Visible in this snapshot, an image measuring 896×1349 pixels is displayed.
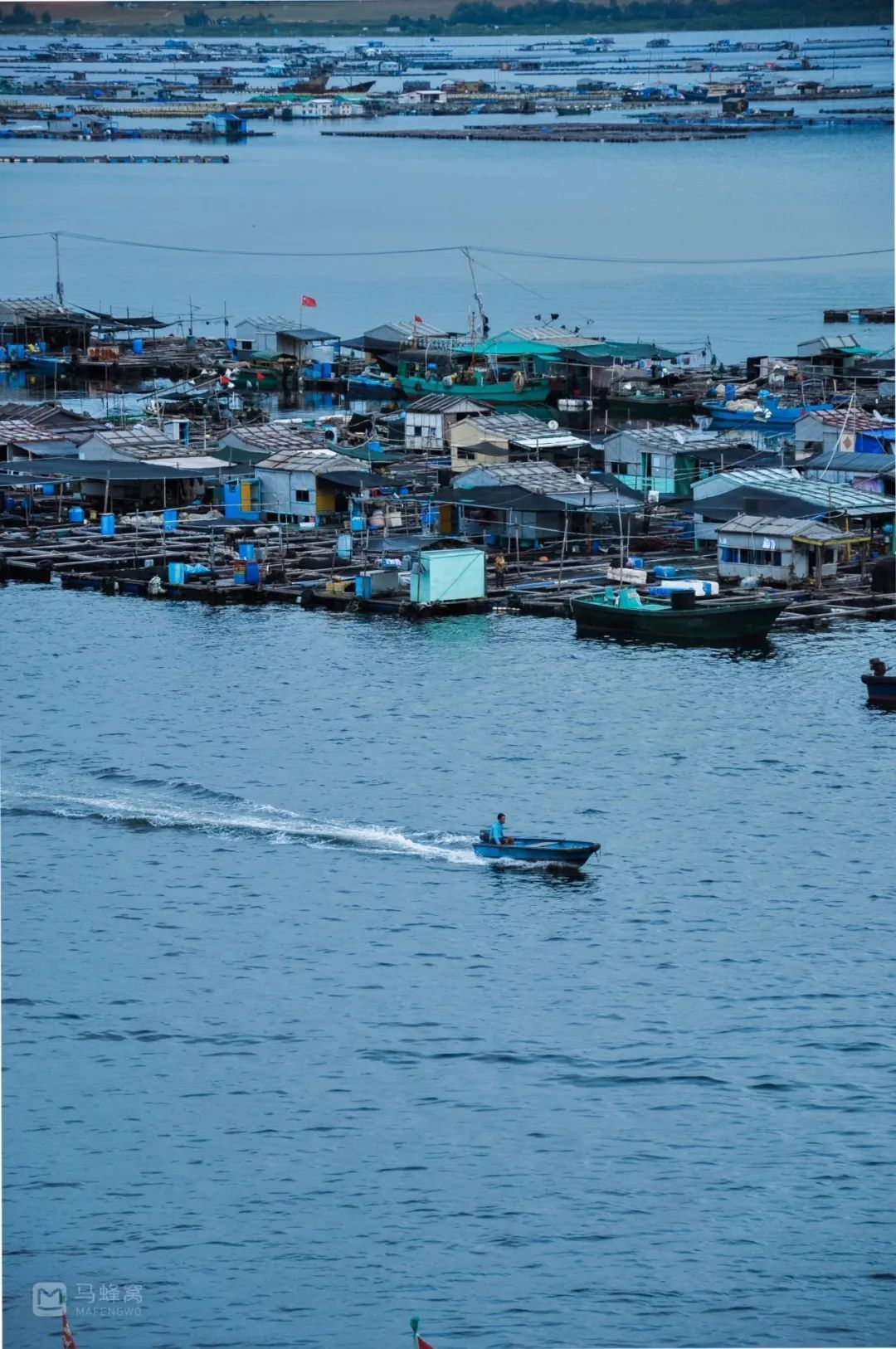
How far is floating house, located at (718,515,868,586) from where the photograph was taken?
119 feet

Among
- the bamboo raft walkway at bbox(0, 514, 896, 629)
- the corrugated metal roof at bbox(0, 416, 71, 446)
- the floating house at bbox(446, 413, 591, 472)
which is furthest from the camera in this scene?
the corrugated metal roof at bbox(0, 416, 71, 446)

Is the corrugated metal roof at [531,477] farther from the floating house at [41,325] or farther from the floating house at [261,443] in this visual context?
the floating house at [41,325]

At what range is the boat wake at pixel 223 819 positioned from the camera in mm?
25141

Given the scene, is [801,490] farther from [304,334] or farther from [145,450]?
[304,334]

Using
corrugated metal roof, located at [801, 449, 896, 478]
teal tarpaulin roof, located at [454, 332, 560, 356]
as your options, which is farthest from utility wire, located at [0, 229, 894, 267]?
corrugated metal roof, located at [801, 449, 896, 478]

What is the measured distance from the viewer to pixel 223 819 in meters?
26.1

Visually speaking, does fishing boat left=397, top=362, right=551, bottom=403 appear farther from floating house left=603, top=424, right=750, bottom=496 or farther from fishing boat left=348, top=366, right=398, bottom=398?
floating house left=603, top=424, right=750, bottom=496

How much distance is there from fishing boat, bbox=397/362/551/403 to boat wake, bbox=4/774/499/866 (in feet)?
81.7

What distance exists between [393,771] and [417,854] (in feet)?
9.56

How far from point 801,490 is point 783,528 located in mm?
2503

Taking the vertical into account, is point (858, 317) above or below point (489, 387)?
above

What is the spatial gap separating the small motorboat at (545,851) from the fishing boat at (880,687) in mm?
7378

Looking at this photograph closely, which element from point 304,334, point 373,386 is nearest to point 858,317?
point 304,334

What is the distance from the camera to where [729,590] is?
117ft
